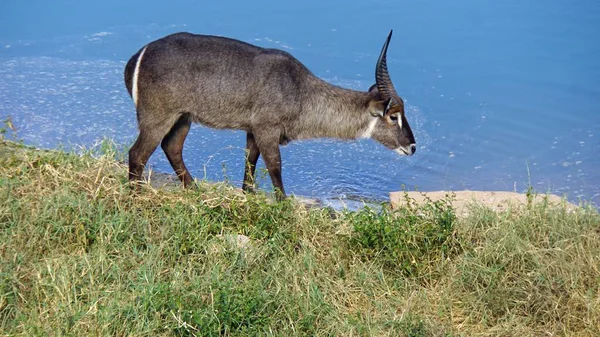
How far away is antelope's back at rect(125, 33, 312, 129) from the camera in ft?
23.0

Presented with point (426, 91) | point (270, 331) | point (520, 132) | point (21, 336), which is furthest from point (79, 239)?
point (426, 91)

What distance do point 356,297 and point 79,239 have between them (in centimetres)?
176

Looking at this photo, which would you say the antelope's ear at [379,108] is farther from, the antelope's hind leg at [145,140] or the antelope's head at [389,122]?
the antelope's hind leg at [145,140]

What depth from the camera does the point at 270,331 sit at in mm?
5180

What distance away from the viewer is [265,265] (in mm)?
5898

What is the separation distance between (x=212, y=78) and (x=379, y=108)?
1.39 metres

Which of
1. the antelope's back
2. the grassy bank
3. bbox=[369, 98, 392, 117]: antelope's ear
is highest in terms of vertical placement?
the antelope's back

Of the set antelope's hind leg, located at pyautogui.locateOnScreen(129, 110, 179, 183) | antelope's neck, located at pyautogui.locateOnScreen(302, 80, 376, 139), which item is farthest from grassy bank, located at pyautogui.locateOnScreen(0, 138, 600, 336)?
antelope's neck, located at pyautogui.locateOnScreen(302, 80, 376, 139)

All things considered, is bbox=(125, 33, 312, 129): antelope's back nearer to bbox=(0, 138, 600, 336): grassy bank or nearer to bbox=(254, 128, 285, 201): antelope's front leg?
bbox=(254, 128, 285, 201): antelope's front leg

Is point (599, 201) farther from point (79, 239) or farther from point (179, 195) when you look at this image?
point (79, 239)

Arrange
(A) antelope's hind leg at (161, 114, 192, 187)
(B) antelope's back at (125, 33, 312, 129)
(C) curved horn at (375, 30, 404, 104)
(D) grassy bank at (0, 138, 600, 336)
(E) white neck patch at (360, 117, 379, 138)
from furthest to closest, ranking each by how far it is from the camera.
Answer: (E) white neck patch at (360, 117, 379, 138)
(A) antelope's hind leg at (161, 114, 192, 187)
(C) curved horn at (375, 30, 404, 104)
(B) antelope's back at (125, 33, 312, 129)
(D) grassy bank at (0, 138, 600, 336)

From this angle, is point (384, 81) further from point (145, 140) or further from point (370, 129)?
point (145, 140)

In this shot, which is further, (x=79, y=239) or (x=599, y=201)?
(x=599, y=201)

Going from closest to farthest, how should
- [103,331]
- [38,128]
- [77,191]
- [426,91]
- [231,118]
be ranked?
1. [103,331]
2. [77,191]
3. [231,118]
4. [38,128]
5. [426,91]
